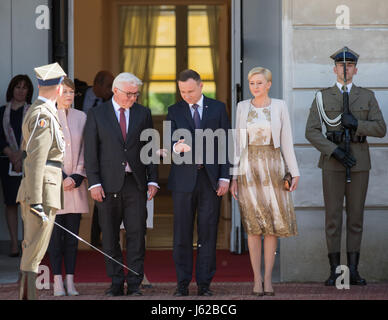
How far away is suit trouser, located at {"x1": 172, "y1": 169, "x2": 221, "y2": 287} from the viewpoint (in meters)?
6.52

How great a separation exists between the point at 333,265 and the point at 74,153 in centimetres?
233

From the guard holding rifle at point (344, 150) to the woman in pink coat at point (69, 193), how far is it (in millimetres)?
1912

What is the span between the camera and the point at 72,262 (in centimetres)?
665

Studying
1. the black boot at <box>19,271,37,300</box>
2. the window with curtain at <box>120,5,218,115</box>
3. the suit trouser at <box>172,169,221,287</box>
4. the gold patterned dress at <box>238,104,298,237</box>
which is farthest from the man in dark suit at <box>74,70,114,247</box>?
the window with curtain at <box>120,5,218,115</box>

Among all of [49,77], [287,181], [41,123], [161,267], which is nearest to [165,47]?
[161,267]

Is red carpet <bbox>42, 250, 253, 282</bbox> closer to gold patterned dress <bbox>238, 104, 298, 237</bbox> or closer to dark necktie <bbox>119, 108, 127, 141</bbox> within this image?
gold patterned dress <bbox>238, 104, 298, 237</bbox>

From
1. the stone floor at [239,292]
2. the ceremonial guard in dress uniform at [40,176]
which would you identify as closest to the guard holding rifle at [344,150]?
the stone floor at [239,292]

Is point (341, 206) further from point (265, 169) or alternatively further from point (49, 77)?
point (49, 77)

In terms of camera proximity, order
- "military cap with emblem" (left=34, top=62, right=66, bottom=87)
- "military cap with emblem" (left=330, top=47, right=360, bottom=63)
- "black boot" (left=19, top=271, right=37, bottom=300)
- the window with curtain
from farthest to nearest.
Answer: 1. the window with curtain
2. "military cap with emblem" (left=330, top=47, right=360, bottom=63)
3. "military cap with emblem" (left=34, top=62, right=66, bottom=87)
4. "black boot" (left=19, top=271, right=37, bottom=300)

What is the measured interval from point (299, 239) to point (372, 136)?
109 centimetres

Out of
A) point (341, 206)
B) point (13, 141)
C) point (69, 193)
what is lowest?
point (341, 206)

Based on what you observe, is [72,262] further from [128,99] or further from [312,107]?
[312,107]

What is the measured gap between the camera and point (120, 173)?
644 centimetres

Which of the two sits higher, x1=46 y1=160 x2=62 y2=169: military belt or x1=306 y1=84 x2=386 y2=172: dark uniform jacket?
x1=306 y1=84 x2=386 y2=172: dark uniform jacket
